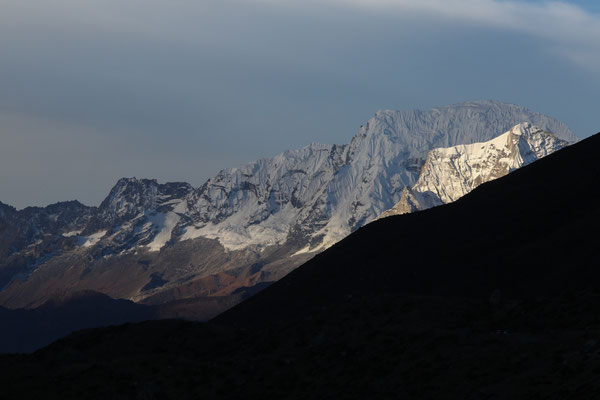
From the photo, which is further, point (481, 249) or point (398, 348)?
point (481, 249)

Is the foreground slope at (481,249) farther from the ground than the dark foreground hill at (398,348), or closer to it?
farther from the ground

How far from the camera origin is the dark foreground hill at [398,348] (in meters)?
54.5

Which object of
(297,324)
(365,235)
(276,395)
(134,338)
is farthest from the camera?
(365,235)

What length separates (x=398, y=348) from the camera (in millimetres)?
65000

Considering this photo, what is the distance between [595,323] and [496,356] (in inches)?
410

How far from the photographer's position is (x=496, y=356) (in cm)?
5666

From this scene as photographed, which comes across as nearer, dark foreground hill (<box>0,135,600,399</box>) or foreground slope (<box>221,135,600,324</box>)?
dark foreground hill (<box>0,135,600,399</box>)

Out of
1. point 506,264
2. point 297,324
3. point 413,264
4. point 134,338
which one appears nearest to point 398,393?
point 297,324

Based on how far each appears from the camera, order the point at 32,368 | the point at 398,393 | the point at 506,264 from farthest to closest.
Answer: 1. the point at 506,264
2. the point at 32,368
3. the point at 398,393

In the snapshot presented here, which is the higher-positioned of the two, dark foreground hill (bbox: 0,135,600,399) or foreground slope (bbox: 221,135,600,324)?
foreground slope (bbox: 221,135,600,324)

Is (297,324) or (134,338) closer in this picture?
(297,324)

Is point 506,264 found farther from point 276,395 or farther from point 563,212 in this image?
point 276,395

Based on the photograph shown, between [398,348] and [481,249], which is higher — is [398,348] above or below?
below

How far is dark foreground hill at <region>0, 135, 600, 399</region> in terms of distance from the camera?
54469 mm
